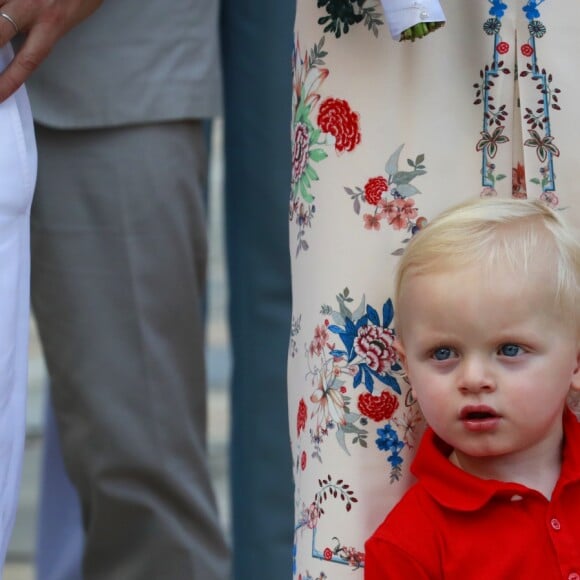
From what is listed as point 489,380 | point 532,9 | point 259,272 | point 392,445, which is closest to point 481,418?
point 489,380

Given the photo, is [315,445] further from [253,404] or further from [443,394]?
[253,404]

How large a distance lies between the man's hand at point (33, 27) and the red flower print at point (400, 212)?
0.48 meters

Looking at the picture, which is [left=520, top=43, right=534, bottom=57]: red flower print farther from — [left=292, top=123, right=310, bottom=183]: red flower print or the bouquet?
[left=292, top=123, right=310, bottom=183]: red flower print

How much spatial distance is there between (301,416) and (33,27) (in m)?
0.62

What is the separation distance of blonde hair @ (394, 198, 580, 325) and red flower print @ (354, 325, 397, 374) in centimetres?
12

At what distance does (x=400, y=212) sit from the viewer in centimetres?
197

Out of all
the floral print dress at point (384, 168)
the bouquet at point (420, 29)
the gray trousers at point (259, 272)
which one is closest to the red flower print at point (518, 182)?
the floral print dress at point (384, 168)

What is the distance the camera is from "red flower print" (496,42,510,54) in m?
1.94

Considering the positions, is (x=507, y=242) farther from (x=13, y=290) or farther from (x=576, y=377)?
(x=13, y=290)

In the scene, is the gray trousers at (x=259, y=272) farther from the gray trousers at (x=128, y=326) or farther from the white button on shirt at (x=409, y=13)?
the white button on shirt at (x=409, y=13)

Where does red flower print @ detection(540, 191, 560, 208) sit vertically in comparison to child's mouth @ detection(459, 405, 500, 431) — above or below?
above

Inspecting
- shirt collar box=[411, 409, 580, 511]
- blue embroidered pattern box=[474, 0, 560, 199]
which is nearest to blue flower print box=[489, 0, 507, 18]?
blue embroidered pattern box=[474, 0, 560, 199]

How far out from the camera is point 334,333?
6.49ft

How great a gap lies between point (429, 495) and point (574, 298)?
0.29 meters
